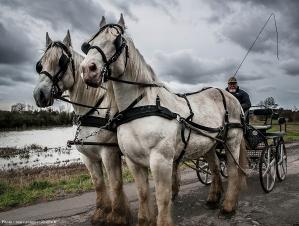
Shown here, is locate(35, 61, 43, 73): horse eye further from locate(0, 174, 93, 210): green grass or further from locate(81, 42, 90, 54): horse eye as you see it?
locate(0, 174, 93, 210): green grass

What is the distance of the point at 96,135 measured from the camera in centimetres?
496

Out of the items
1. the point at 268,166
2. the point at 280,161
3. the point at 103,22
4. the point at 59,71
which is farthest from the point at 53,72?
the point at 280,161

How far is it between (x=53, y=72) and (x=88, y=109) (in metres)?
0.76

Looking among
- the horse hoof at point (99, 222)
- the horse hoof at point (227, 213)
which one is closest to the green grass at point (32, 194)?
the horse hoof at point (99, 222)

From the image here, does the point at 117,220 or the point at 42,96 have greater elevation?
the point at 42,96

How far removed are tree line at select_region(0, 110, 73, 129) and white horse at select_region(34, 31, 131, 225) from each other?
56.8m

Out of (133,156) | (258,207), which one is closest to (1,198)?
(133,156)

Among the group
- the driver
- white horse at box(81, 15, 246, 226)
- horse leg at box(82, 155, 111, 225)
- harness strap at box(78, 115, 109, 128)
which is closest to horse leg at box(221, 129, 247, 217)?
white horse at box(81, 15, 246, 226)

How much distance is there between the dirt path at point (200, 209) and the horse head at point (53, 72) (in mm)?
2186

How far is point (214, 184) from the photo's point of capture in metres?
6.27

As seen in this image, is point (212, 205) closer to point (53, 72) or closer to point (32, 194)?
point (53, 72)

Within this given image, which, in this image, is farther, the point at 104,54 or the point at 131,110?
the point at 131,110

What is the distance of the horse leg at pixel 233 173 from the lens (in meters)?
5.54

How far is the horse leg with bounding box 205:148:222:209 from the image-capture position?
6.10m
